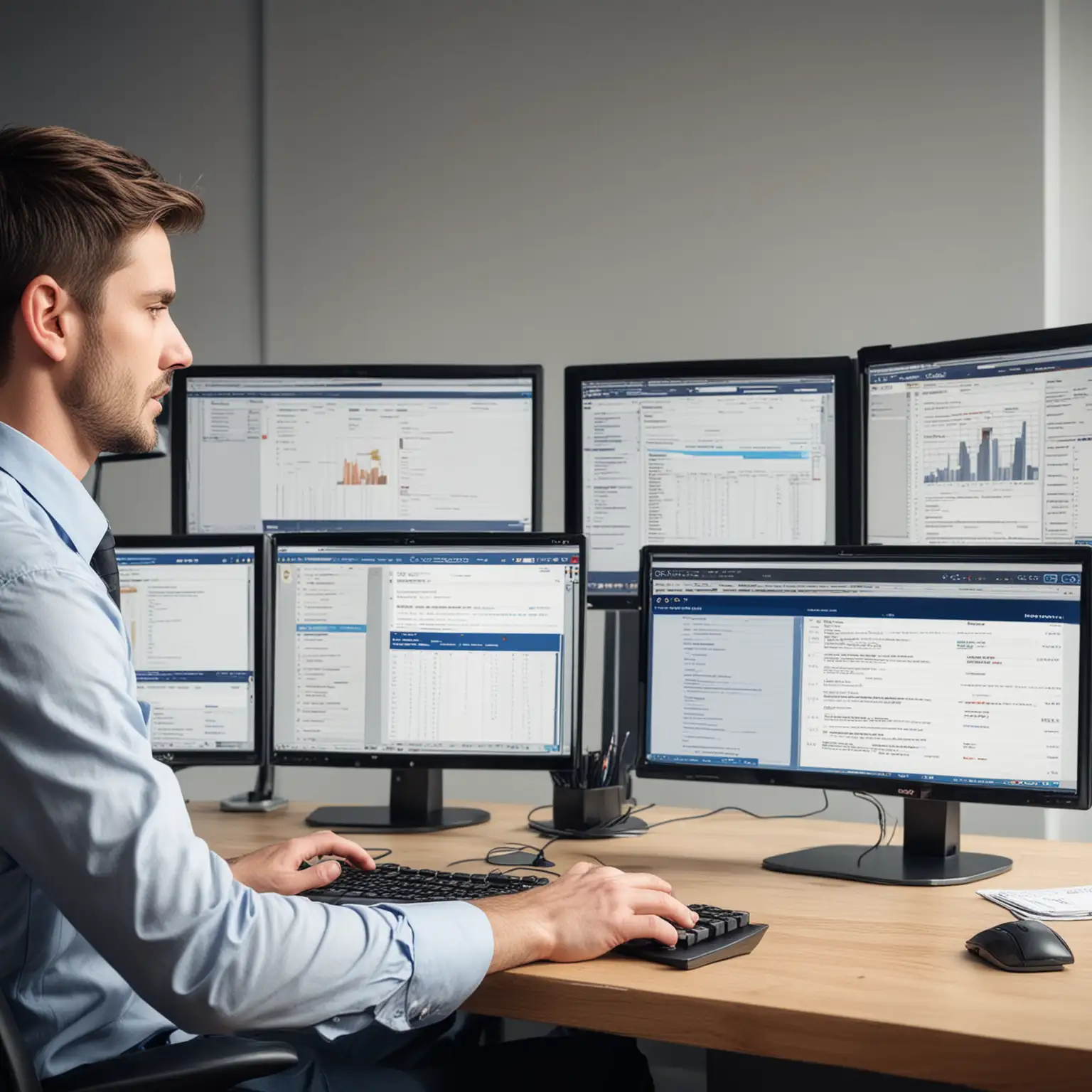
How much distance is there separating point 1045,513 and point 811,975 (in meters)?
0.92

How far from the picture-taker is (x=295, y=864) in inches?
58.0

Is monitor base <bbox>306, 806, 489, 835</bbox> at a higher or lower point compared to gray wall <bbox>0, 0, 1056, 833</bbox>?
lower

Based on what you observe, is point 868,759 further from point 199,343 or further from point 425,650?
point 199,343

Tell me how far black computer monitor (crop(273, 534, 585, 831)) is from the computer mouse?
2.34 feet

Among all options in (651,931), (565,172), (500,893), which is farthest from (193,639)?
(565,172)

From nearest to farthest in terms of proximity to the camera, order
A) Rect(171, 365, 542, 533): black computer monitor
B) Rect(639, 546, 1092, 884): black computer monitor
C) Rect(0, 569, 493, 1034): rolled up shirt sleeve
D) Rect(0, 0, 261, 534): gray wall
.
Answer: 1. Rect(0, 569, 493, 1034): rolled up shirt sleeve
2. Rect(639, 546, 1092, 884): black computer monitor
3. Rect(171, 365, 542, 533): black computer monitor
4. Rect(0, 0, 261, 534): gray wall

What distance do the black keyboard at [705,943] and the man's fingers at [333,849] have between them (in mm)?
402

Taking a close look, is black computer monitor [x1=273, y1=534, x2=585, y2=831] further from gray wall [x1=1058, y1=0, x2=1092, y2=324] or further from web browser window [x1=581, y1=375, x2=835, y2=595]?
gray wall [x1=1058, y1=0, x2=1092, y2=324]

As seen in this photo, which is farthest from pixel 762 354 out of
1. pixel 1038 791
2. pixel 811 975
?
pixel 811 975

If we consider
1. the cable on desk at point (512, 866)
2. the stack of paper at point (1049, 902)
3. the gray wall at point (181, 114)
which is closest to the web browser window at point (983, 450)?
the stack of paper at point (1049, 902)

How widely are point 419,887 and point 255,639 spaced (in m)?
0.63

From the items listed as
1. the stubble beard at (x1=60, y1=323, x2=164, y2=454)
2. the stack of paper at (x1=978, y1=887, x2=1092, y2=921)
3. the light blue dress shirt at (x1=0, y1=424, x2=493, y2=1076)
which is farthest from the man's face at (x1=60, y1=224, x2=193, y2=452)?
the stack of paper at (x1=978, y1=887, x2=1092, y2=921)

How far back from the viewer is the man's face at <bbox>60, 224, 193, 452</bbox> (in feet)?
3.87

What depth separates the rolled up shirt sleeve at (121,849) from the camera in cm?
94
